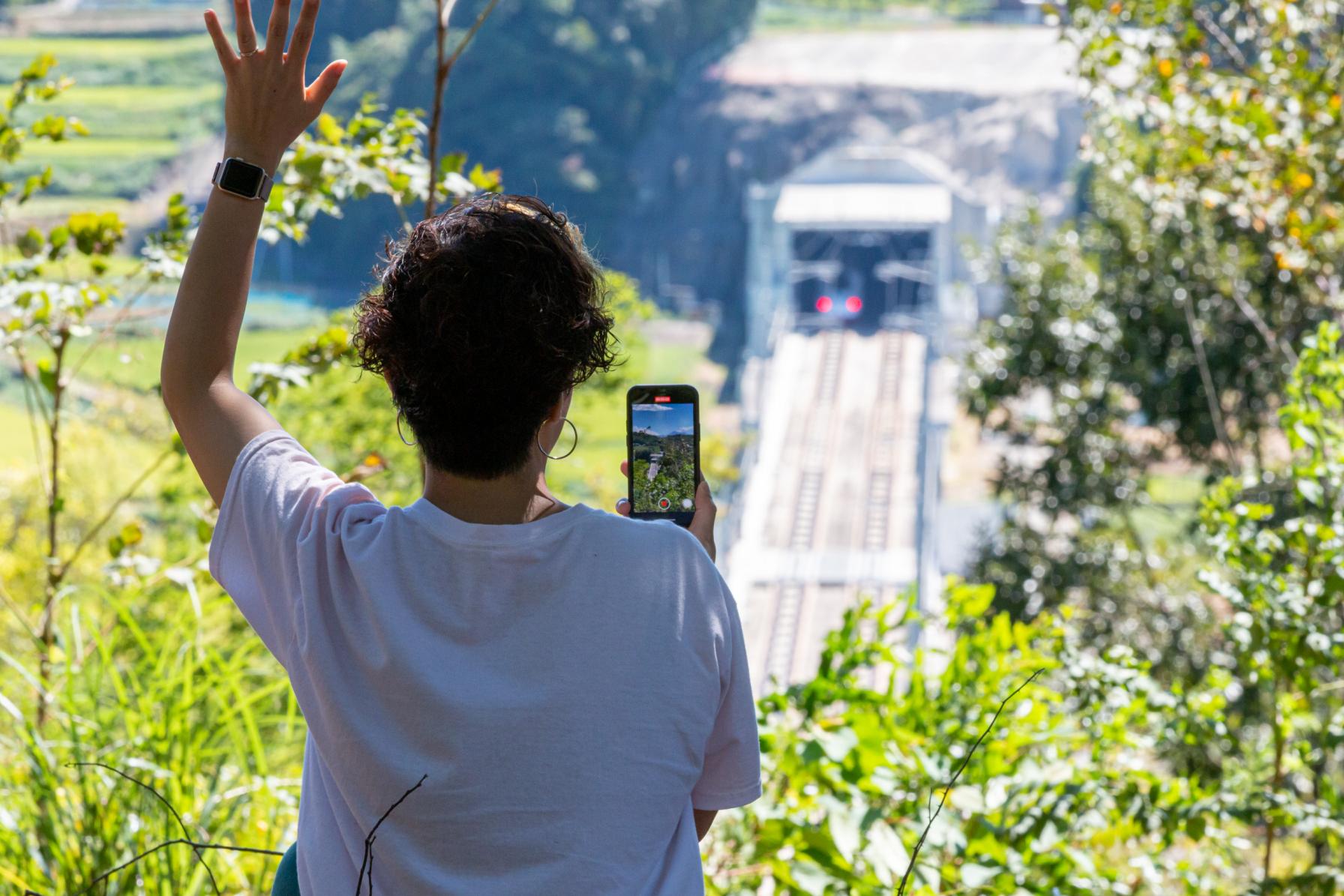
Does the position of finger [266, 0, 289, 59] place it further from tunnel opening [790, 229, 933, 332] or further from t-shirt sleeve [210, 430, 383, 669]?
tunnel opening [790, 229, 933, 332]

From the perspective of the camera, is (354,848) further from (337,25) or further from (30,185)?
(337,25)

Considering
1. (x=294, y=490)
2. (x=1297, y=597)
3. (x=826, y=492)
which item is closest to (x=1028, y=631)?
(x=1297, y=597)

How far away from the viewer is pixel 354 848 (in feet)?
2.04

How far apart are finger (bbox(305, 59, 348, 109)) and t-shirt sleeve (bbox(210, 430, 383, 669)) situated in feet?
0.67

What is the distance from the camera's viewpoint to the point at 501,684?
0.58 meters

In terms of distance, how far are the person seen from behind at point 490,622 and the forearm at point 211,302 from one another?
6 centimetres

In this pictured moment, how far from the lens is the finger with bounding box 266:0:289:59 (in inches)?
26.4

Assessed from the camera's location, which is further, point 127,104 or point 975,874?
point 127,104

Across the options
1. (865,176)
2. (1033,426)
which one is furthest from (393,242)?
(865,176)

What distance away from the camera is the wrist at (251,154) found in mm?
691

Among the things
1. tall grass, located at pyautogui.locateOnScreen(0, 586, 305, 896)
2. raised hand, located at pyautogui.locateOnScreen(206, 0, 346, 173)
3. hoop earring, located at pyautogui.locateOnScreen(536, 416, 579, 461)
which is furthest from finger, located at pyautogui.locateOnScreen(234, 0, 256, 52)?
tall grass, located at pyautogui.locateOnScreen(0, 586, 305, 896)

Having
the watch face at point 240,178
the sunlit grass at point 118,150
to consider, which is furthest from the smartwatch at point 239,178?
the sunlit grass at point 118,150

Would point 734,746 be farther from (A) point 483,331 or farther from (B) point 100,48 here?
(B) point 100,48

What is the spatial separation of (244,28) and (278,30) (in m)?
0.02
